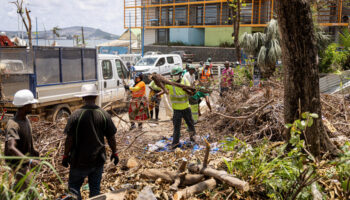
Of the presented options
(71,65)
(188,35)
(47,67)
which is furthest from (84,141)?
(188,35)

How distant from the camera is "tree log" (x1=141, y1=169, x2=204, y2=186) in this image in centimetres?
431

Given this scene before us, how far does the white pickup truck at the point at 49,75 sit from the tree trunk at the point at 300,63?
3.70 meters

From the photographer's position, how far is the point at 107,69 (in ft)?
33.2

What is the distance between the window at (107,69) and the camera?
9.95m

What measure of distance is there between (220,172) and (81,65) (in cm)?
610

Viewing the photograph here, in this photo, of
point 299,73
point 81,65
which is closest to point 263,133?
point 299,73

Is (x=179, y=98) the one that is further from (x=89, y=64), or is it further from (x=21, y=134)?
(x=89, y=64)

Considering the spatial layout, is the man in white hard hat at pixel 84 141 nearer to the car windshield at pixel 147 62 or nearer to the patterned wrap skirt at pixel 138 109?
the patterned wrap skirt at pixel 138 109

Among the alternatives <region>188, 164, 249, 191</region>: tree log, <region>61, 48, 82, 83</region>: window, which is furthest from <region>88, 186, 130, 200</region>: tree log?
<region>61, 48, 82, 83</region>: window

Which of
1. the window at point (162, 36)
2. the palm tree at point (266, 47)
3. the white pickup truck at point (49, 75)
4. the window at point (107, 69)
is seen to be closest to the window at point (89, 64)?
the white pickup truck at point (49, 75)

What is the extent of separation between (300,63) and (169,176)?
2.44m

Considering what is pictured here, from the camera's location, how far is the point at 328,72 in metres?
12.0

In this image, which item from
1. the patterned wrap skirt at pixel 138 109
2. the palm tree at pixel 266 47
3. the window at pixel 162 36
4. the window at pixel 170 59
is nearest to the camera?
the patterned wrap skirt at pixel 138 109

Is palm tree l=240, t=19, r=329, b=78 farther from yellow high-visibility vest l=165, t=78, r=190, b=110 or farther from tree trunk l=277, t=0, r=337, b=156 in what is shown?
tree trunk l=277, t=0, r=337, b=156
